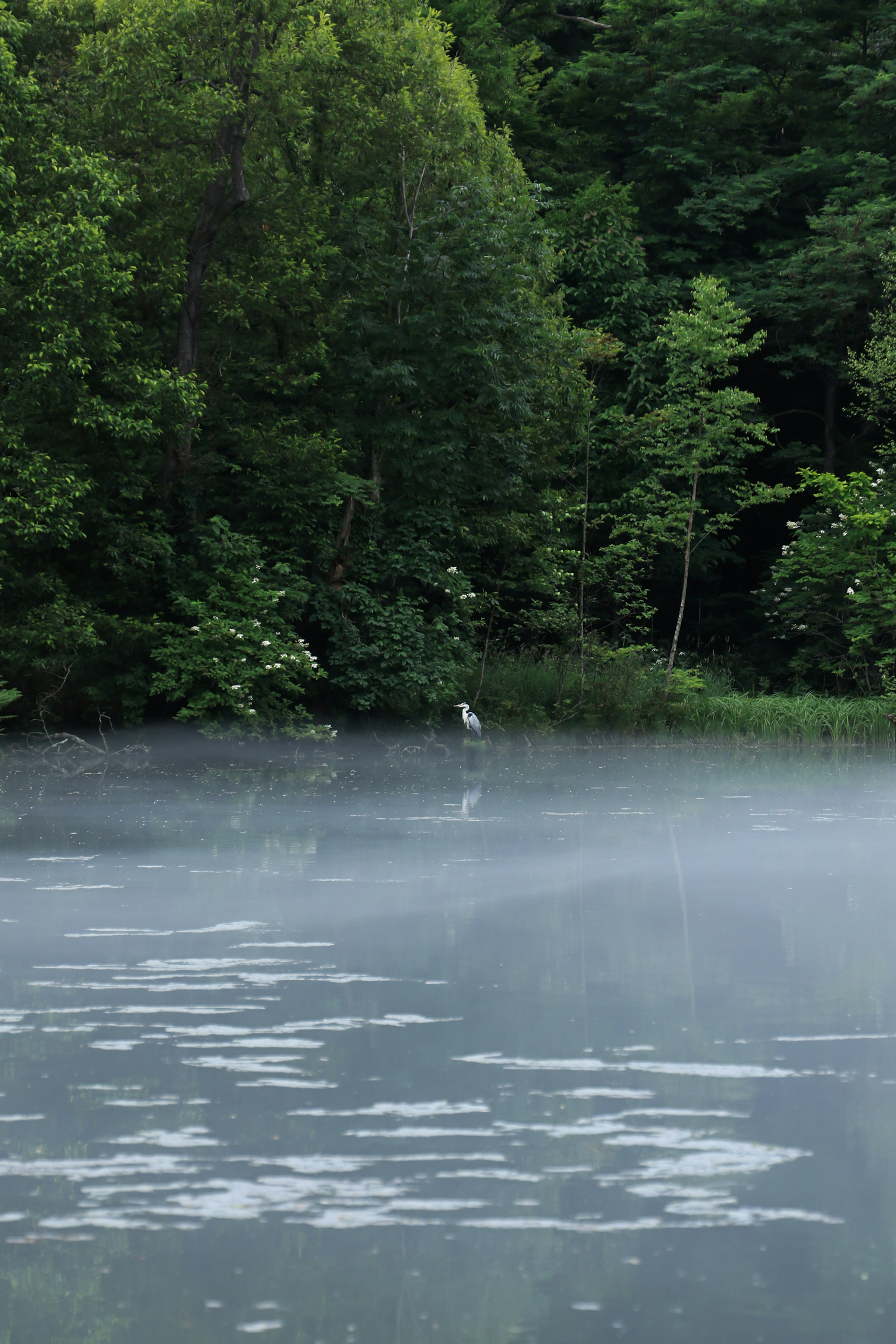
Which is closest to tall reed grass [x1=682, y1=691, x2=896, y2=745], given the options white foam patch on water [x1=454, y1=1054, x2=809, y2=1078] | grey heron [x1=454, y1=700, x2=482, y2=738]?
grey heron [x1=454, y1=700, x2=482, y2=738]

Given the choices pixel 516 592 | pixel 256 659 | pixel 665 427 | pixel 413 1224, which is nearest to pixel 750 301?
pixel 665 427

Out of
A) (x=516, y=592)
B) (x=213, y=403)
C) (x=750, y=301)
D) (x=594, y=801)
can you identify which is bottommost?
(x=594, y=801)

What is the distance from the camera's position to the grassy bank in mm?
23656

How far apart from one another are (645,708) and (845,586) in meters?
5.53

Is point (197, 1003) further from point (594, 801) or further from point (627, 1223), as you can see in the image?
point (594, 801)

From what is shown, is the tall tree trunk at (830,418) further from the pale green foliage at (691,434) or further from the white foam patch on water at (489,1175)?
the white foam patch on water at (489,1175)

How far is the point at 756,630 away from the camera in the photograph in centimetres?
3131

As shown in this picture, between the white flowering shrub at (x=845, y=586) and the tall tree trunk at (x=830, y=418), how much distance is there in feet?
7.14

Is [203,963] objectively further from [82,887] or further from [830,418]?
[830,418]

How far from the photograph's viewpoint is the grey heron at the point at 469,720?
64.5ft

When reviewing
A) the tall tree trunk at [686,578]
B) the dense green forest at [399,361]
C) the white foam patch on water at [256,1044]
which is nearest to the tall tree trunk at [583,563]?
the dense green forest at [399,361]

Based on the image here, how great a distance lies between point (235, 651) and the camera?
1942 cm

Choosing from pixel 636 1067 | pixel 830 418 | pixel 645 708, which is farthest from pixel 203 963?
pixel 830 418

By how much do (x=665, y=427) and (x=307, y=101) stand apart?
7922 mm
